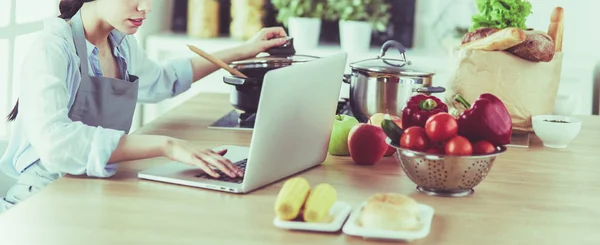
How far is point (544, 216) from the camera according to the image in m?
1.56

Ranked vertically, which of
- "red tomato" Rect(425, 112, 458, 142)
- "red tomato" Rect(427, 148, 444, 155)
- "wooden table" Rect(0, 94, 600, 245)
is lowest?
"wooden table" Rect(0, 94, 600, 245)

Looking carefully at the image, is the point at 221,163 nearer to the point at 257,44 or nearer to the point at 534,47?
the point at 257,44

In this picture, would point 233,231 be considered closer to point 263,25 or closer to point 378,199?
point 378,199

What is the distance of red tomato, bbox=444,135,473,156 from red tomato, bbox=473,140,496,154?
0.12 ft

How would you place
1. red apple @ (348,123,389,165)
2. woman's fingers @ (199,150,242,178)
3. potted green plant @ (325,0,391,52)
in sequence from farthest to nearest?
1. potted green plant @ (325,0,391,52)
2. red apple @ (348,123,389,165)
3. woman's fingers @ (199,150,242,178)

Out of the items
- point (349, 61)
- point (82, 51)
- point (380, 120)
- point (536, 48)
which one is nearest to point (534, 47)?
point (536, 48)

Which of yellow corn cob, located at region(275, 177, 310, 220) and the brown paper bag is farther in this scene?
the brown paper bag

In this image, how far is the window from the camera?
2.74m

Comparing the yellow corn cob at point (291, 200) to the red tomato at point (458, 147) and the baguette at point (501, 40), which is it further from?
the baguette at point (501, 40)

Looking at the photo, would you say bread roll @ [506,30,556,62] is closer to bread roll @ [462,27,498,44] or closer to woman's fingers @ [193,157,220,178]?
bread roll @ [462,27,498,44]

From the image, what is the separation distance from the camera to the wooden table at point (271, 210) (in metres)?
1.39

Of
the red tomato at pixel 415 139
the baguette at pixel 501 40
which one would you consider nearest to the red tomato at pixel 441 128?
the red tomato at pixel 415 139

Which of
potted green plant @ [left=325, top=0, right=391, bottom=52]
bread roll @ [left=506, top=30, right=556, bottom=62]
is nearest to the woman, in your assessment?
bread roll @ [left=506, top=30, right=556, bottom=62]

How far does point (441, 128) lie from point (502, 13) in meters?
0.79
